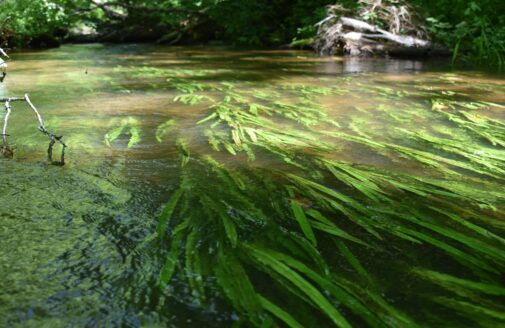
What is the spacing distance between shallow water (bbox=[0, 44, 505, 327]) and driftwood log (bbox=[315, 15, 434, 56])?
4801mm

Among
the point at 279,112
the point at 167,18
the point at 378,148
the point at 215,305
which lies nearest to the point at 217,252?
→ the point at 215,305

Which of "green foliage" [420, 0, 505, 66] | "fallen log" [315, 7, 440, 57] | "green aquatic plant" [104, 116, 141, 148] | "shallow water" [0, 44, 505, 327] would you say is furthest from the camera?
"fallen log" [315, 7, 440, 57]

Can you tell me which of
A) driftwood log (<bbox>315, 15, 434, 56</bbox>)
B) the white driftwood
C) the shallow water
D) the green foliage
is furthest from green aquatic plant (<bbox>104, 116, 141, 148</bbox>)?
the white driftwood

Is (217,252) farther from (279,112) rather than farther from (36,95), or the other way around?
(36,95)

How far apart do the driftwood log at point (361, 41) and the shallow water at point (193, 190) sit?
15.8 ft

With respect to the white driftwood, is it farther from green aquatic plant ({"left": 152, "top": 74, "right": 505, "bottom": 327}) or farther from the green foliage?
green aquatic plant ({"left": 152, "top": 74, "right": 505, "bottom": 327})

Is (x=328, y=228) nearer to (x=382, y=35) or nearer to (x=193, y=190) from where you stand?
(x=193, y=190)

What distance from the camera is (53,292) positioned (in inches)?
43.1

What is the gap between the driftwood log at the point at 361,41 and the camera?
9.06 metres

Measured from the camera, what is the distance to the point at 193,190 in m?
1.81

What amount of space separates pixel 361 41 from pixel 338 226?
28.7 feet

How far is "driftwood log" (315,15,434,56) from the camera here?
29.7 feet

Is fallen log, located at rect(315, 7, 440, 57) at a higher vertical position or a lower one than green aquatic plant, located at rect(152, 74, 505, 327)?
higher


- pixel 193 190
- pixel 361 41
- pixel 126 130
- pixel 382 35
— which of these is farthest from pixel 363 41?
pixel 193 190
